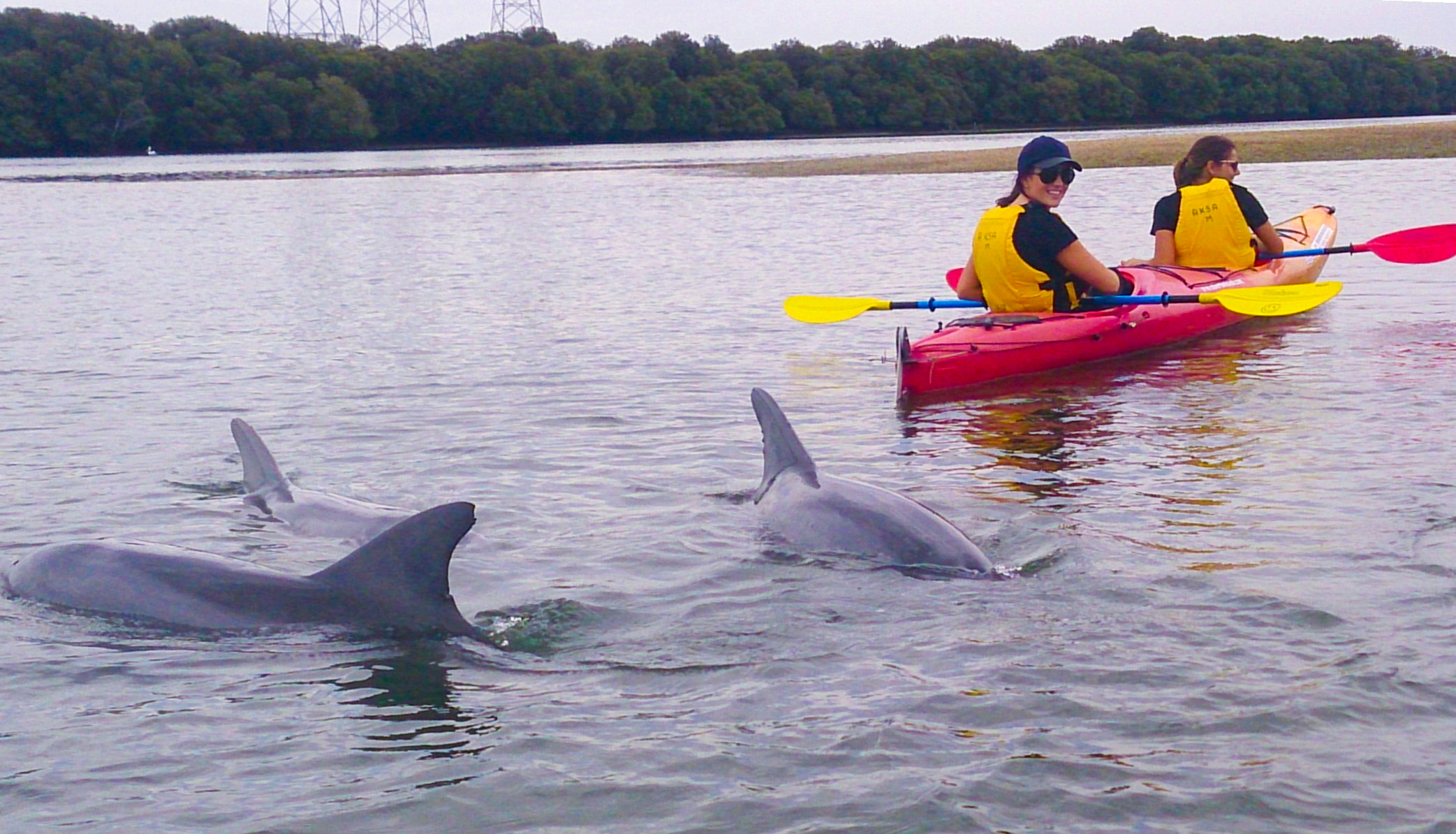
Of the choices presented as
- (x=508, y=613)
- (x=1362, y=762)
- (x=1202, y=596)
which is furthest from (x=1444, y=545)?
(x=508, y=613)

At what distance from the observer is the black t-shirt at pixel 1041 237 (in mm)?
12289

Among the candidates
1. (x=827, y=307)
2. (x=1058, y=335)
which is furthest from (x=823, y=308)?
(x=1058, y=335)

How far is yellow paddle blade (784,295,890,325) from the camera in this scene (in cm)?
1466

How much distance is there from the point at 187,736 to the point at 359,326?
12.7m

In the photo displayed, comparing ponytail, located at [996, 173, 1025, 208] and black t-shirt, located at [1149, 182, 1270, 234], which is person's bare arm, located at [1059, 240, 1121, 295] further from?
black t-shirt, located at [1149, 182, 1270, 234]

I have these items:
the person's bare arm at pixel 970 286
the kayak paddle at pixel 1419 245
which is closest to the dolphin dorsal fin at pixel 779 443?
the person's bare arm at pixel 970 286

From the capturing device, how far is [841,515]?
757 centimetres

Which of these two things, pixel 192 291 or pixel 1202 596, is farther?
pixel 192 291

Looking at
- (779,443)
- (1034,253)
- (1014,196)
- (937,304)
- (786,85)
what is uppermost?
(786,85)

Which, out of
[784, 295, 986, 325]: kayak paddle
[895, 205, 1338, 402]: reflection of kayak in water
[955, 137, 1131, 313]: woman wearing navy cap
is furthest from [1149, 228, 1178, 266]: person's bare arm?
[784, 295, 986, 325]: kayak paddle

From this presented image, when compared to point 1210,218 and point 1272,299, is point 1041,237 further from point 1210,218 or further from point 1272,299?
point 1210,218

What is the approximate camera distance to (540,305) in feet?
64.7

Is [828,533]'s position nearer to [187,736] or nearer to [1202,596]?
[1202,596]

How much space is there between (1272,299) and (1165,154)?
37557mm
